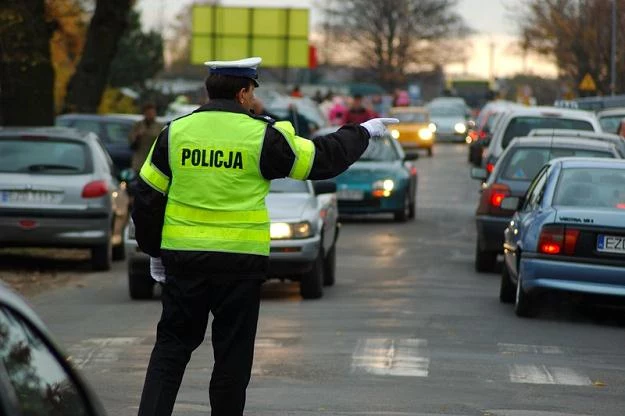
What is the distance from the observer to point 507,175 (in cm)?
1898

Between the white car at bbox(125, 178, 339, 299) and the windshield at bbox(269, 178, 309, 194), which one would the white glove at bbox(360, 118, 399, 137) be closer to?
the white car at bbox(125, 178, 339, 299)

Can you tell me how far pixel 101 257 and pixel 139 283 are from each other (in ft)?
10.8

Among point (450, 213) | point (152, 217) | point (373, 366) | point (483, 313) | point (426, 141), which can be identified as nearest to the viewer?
point (152, 217)

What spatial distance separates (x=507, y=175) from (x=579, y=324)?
507 centimetres

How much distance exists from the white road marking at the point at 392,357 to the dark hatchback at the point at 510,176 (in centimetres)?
595

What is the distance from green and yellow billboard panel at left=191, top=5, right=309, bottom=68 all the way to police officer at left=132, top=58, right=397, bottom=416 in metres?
65.2

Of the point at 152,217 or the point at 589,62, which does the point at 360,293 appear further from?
the point at 589,62

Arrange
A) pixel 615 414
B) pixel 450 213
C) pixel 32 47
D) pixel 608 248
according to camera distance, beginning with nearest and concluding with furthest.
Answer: pixel 615 414, pixel 608 248, pixel 32 47, pixel 450 213

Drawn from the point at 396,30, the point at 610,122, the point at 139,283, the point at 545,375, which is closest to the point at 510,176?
the point at 139,283

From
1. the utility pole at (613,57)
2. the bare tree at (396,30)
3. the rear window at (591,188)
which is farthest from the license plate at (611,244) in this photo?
the bare tree at (396,30)

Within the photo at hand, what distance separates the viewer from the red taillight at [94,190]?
60.0ft

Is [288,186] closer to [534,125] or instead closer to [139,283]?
[139,283]

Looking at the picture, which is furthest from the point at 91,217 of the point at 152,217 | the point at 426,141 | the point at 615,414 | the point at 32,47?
the point at 426,141

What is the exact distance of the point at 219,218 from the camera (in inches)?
281
